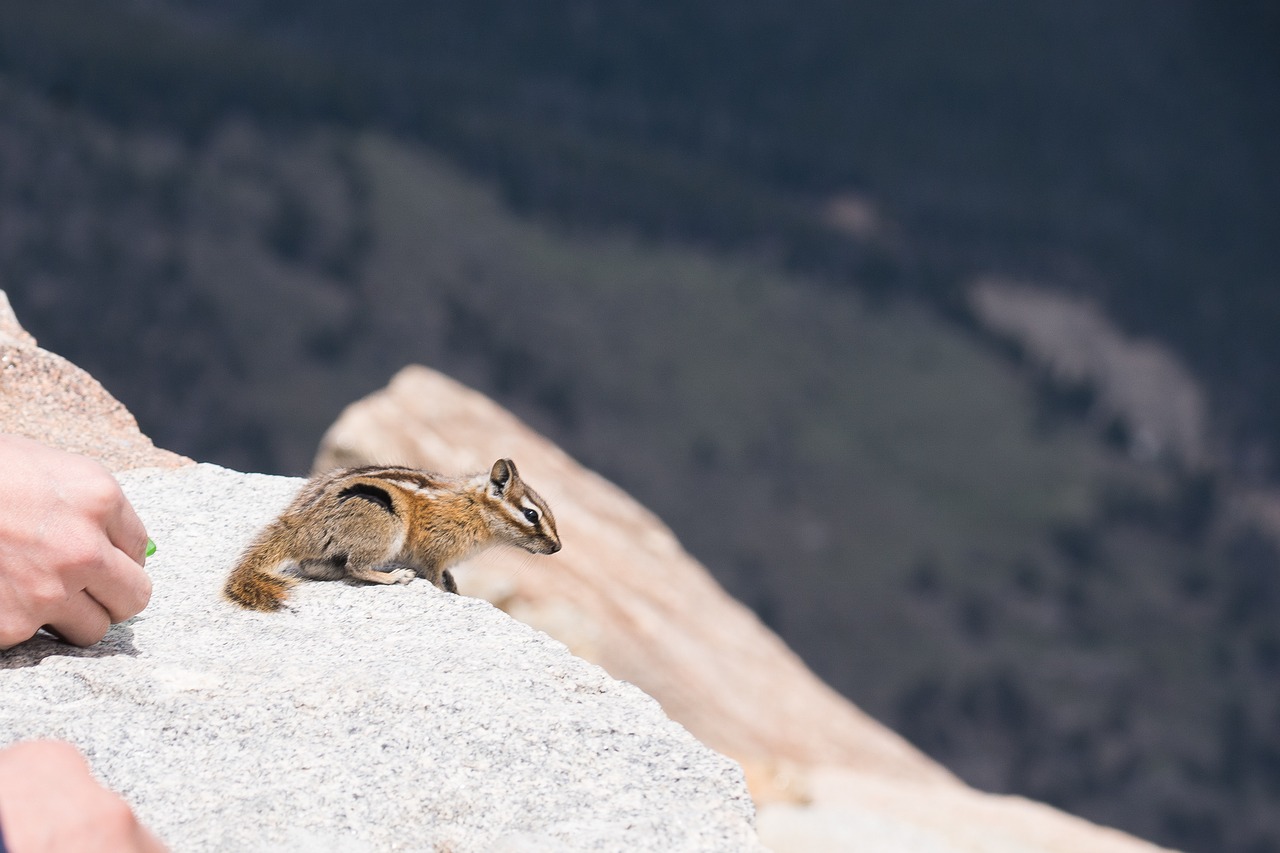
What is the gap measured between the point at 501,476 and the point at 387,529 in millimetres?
802

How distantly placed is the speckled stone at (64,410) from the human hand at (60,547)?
6.14ft

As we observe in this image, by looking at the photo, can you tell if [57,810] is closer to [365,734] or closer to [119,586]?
[365,734]

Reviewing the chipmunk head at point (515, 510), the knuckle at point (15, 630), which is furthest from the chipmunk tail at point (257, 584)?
the chipmunk head at point (515, 510)

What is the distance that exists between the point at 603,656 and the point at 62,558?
7.28 m

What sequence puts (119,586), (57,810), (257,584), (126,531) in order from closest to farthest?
(57,810) < (119,586) < (126,531) < (257,584)

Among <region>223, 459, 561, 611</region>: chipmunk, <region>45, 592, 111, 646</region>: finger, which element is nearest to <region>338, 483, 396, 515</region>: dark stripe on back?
<region>223, 459, 561, 611</region>: chipmunk

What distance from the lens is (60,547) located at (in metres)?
4.88

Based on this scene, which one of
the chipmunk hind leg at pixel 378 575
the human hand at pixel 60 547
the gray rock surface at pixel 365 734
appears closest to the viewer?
the gray rock surface at pixel 365 734

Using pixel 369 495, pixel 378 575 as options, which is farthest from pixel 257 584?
pixel 369 495

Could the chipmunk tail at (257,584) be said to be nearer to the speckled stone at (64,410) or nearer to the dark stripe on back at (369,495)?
the dark stripe on back at (369,495)

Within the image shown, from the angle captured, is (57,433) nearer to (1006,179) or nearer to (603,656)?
(603,656)

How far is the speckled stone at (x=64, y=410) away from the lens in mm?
6969

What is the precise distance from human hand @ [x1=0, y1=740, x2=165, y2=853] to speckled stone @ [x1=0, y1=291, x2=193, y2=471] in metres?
3.27

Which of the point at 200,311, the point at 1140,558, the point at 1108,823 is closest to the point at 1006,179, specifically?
the point at 1140,558
